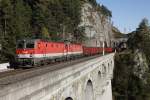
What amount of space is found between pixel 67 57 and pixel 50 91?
31.2m

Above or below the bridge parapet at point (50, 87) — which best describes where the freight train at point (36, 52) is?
above

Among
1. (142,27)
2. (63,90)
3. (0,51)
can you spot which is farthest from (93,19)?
(63,90)

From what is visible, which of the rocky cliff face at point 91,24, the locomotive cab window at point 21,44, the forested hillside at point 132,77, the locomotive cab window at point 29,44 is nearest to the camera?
the locomotive cab window at point 29,44

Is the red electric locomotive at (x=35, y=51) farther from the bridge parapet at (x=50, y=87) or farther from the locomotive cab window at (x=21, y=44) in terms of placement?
the bridge parapet at (x=50, y=87)

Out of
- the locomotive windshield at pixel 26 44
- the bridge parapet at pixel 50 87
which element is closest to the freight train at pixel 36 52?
the locomotive windshield at pixel 26 44

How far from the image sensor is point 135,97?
72188mm

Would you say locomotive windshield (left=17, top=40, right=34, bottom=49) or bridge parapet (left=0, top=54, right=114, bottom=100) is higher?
locomotive windshield (left=17, top=40, right=34, bottom=49)

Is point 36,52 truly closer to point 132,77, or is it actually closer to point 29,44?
point 29,44

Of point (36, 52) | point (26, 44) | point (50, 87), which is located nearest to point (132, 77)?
point (36, 52)

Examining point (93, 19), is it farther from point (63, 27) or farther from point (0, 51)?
point (0, 51)

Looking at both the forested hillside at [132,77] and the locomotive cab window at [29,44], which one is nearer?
the locomotive cab window at [29,44]

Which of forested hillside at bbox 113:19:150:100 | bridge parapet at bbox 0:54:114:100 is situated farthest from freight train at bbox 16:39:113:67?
forested hillside at bbox 113:19:150:100

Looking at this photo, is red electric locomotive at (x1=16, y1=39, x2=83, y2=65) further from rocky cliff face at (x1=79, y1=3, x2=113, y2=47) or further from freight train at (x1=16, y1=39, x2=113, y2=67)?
rocky cliff face at (x1=79, y1=3, x2=113, y2=47)

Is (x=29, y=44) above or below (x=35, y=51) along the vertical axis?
above
